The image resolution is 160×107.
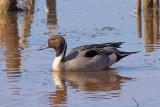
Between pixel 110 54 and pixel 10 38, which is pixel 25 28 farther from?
pixel 110 54

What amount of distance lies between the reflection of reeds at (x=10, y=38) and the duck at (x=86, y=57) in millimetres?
776

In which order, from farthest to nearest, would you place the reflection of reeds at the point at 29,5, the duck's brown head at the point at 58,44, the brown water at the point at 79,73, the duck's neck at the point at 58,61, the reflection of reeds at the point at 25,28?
the reflection of reeds at the point at 29,5
the reflection of reeds at the point at 25,28
the duck's brown head at the point at 58,44
the duck's neck at the point at 58,61
the brown water at the point at 79,73

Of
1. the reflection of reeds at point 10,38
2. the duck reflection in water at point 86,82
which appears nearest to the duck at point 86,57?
the duck reflection in water at point 86,82

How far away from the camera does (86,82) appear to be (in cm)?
1248

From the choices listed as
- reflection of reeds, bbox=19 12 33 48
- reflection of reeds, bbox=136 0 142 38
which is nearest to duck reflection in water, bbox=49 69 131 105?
reflection of reeds, bbox=19 12 33 48

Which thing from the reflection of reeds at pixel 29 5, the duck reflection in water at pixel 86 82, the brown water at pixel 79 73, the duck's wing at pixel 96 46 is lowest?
the duck reflection in water at pixel 86 82

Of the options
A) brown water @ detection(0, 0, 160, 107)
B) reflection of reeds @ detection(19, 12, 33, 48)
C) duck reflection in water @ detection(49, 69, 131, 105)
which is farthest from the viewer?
reflection of reeds @ detection(19, 12, 33, 48)

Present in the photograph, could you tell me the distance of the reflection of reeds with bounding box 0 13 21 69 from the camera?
14.1 m

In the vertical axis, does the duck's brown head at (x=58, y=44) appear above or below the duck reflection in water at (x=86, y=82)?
above

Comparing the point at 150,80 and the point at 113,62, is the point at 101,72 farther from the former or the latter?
the point at 150,80

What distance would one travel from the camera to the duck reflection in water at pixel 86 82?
1130 cm

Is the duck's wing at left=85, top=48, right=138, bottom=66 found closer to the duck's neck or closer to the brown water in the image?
the brown water

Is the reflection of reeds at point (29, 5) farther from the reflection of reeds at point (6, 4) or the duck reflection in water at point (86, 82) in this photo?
the duck reflection in water at point (86, 82)

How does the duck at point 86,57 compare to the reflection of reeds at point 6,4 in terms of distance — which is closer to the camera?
the duck at point 86,57
